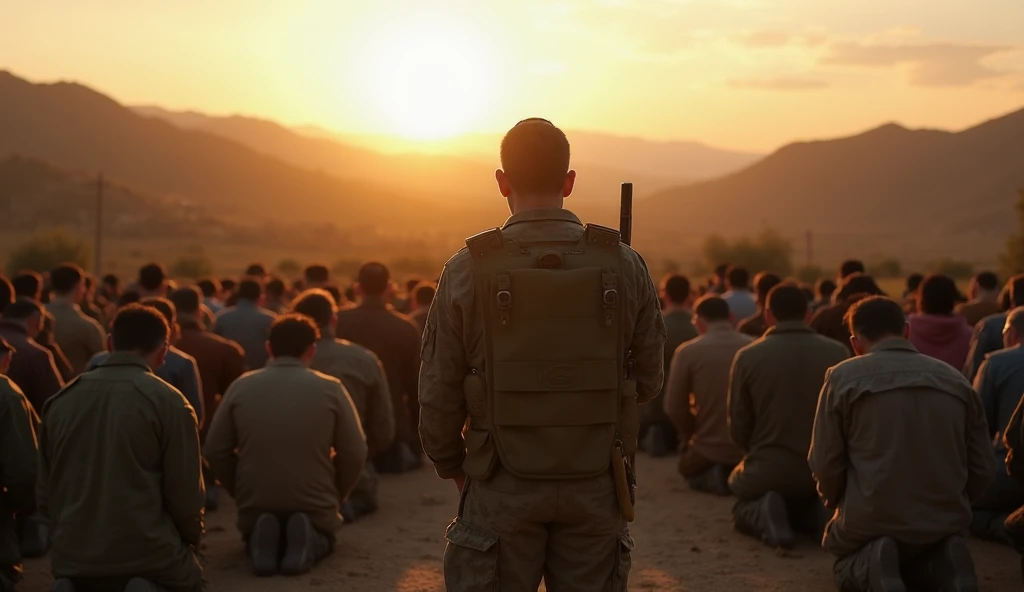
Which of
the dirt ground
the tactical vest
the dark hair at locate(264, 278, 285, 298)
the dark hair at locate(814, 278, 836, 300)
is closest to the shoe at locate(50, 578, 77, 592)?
the dirt ground

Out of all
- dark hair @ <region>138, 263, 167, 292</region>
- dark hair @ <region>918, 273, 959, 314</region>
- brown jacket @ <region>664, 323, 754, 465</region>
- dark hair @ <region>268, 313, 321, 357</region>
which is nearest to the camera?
dark hair @ <region>268, 313, 321, 357</region>

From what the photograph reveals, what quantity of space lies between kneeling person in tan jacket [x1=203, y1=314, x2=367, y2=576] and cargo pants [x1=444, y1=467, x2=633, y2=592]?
3.45 m

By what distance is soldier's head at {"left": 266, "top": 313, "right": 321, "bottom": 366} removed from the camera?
7602mm

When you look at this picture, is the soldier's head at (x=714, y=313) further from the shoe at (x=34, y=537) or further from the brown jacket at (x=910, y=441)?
the shoe at (x=34, y=537)

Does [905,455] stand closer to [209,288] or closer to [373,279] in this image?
[373,279]

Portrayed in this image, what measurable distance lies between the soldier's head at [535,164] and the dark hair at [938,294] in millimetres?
6179

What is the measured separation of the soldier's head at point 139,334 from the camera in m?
5.87

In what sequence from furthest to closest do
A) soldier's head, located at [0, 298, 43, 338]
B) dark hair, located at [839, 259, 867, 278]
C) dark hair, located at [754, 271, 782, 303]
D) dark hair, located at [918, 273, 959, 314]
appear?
dark hair, located at [839, 259, 867, 278]
dark hair, located at [754, 271, 782, 303]
dark hair, located at [918, 273, 959, 314]
soldier's head, located at [0, 298, 43, 338]

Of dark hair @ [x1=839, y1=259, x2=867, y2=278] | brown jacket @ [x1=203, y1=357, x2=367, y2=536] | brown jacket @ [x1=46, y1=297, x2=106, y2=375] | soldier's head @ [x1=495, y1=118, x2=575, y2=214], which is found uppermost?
soldier's head @ [x1=495, y1=118, x2=575, y2=214]

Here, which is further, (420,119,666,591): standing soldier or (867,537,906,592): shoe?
(867,537,906,592): shoe

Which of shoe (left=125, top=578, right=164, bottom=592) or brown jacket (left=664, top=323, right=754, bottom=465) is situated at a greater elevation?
brown jacket (left=664, top=323, right=754, bottom=465)

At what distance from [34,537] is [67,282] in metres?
3.56

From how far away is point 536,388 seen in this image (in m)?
4.00

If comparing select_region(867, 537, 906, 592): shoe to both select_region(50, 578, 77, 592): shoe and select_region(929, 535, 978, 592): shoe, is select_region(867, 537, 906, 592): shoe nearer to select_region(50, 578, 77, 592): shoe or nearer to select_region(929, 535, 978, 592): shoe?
select_region(929, 535, 978, 592): shoe
